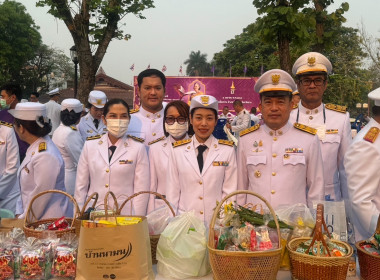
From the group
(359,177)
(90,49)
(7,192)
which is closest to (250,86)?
(90,49)

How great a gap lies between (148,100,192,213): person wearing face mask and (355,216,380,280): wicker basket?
205cm

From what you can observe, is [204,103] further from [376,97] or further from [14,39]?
[14,39]

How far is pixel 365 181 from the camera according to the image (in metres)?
2.74

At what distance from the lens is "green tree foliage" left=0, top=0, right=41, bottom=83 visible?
40000 millimetres

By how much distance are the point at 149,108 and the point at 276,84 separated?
176 centimetres

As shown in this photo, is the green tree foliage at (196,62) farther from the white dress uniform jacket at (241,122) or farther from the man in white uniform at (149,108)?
the man in white uniform at (149,108)

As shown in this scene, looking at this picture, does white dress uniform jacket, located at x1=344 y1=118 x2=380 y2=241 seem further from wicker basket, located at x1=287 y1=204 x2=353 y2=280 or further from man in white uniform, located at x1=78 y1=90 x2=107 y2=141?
man in white uniform, located at x1=78 y1=90 x2=107 y2=141

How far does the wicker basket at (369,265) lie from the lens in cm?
234

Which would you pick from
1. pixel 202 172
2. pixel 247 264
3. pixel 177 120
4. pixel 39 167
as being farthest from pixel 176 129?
pixel 247 264

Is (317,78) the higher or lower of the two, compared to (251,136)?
higher

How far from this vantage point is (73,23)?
13367 millimetres

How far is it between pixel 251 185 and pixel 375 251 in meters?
1.37

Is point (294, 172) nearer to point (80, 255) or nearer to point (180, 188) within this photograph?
point (180, 188)

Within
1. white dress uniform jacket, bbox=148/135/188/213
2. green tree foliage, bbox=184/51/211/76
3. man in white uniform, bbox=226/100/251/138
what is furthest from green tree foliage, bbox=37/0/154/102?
green tree foliage, bbox=184/51/211/76
